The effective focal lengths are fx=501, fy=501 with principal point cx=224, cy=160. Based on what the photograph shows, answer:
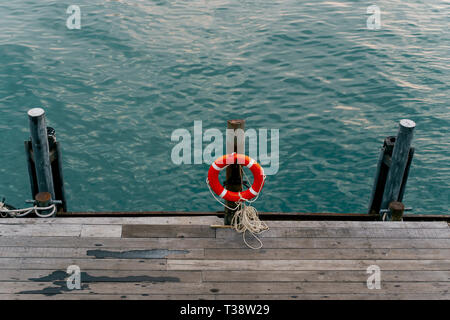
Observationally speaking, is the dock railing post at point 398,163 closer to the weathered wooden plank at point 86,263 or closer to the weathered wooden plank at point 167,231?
the weathered wooden plank at point 167,231

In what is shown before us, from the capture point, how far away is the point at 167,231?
285 inches

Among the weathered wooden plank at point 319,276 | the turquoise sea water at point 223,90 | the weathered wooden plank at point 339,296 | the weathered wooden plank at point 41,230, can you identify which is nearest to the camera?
the weathered wooden plank at point 339,296

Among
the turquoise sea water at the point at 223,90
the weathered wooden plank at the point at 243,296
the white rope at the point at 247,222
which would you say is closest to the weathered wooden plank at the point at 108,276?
the weathered wooden plank at the point at 243,296

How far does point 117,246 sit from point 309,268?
8.61ft

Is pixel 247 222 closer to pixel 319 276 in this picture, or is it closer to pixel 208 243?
pixel 208 243

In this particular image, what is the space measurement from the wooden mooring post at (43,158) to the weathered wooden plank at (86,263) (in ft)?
5.86

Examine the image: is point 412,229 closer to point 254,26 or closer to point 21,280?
point 21,280

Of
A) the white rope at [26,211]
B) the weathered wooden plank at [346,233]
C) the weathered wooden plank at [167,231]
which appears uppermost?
the white rope at [26,211]

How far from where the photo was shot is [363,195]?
40.1ft

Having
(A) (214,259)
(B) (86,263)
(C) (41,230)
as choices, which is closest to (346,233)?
(A) (214,259)

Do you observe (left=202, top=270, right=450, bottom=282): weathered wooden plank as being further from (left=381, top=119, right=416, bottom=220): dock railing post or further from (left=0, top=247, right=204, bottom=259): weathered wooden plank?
(left=381, top=119, right=416, bottom=220): dock railing post

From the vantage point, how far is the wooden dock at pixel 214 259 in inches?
245

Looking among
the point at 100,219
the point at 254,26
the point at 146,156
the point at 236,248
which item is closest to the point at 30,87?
the point at 146,156

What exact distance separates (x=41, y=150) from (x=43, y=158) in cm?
16
